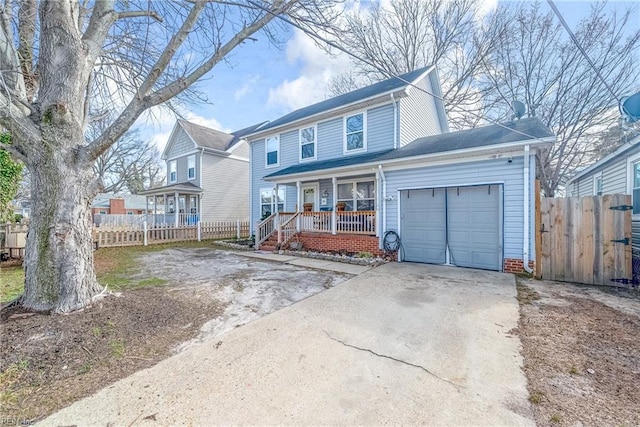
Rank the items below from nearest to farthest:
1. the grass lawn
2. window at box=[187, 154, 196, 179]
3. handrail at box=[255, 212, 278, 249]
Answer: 1. the grass lawn
2. handrail at box=[255, 212, 278, 249]
3. window at box=[187, 154, 196, 179]

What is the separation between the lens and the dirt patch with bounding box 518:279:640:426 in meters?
2.04

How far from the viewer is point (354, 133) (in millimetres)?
11047

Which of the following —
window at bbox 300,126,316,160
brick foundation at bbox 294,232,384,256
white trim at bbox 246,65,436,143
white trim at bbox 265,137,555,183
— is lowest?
brick foundation at bbox 294,232,384,256

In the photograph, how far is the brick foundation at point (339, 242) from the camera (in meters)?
8.87

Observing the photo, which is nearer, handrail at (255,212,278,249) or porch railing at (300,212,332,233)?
porch railing at (300,212,332,233)

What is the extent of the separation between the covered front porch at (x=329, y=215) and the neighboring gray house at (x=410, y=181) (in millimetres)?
41

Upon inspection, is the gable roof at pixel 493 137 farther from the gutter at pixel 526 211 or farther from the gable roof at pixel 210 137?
the gable roof at pixel 210 137

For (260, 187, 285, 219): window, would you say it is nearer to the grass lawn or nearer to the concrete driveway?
→ the grass lawn

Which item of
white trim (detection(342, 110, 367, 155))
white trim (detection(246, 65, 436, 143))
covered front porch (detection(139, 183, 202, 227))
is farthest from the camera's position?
covered front porch (detection(139, 183, 202, 227))

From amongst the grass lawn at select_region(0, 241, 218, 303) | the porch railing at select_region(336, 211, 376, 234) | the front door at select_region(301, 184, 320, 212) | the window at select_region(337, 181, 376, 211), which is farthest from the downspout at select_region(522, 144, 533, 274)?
the grass lawn at select_region(0, 241, 218, 303)

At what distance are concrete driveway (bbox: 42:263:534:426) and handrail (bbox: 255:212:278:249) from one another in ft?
23.5

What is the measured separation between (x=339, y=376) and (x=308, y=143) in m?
11.1

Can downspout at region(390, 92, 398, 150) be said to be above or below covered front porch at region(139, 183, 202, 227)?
above

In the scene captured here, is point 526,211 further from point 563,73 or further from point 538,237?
point 563,73
